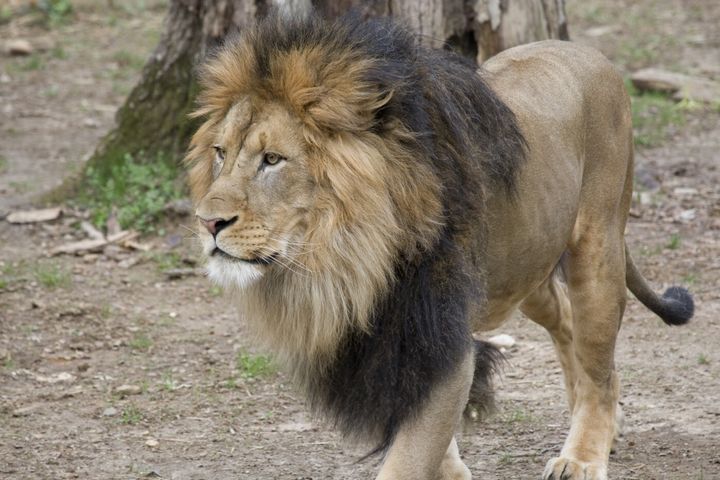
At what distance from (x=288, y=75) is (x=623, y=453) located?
206cm

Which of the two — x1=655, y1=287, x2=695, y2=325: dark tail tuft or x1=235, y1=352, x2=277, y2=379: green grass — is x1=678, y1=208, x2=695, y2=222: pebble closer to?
x1=655, y1=287, x2=695, y2=325: dark tail tuft

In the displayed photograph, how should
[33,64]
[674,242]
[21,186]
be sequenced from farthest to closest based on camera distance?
[33,64]
[21,186]
[674,242]

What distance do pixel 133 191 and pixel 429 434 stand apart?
4070 millimetres

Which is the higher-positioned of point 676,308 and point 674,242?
point 676,308

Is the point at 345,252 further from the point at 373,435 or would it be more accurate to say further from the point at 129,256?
the point at 129,256

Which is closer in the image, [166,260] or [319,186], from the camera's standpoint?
[319,186]

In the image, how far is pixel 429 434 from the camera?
331 cm

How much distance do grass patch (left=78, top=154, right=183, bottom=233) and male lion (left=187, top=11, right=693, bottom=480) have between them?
341 centimetres

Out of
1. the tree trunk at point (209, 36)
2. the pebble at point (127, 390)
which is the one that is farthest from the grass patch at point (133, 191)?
the pebble at point (127, 390)

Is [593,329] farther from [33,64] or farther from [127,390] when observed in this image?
[33,64]

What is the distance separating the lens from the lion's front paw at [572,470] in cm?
412

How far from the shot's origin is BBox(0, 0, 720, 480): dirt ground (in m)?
Result: 4.35

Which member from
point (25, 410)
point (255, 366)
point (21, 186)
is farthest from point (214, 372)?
point (21, 186)

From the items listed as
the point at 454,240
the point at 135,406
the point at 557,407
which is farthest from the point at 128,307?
the point at 454,240
